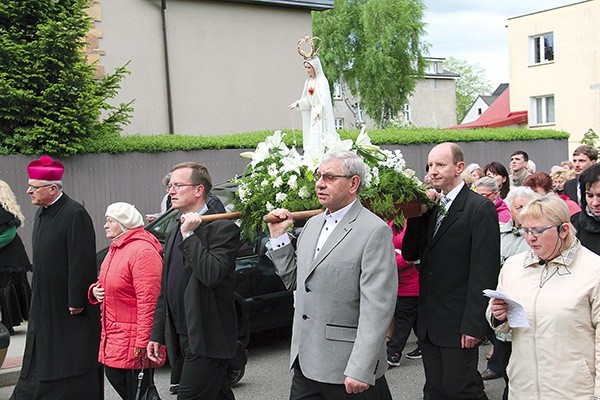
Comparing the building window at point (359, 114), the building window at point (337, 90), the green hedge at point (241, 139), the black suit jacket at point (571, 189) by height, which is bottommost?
the black suit jacket at point (571, 189)

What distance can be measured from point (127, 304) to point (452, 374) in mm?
2387

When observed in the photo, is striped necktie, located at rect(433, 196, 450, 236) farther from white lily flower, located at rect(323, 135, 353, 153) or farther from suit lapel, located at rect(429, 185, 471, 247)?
white lily flower, located at rect(323, 135, 353, 153)

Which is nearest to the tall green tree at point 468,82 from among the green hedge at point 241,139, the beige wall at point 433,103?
the beige wall at point 433,103

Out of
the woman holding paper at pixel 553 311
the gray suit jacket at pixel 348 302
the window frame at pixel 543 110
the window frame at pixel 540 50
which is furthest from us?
the window frame at pixel 543 110

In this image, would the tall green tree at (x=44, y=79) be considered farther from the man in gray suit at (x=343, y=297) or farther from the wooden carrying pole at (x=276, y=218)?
the man in gray suit at (x=343, y=297)

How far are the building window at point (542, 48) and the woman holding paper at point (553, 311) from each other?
37.1 metres

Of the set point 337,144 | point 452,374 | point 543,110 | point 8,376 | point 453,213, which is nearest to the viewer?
point 452,374

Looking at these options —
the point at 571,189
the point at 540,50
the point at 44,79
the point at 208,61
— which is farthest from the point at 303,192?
the point at 540,50

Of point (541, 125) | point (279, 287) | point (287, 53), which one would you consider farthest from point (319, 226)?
point (541, 125)

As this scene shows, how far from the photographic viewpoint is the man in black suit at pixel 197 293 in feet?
16.6

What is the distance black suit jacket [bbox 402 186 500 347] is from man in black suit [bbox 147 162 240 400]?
1356mm

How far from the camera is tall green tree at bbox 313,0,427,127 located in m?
46.6

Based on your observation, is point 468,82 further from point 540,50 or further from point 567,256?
point 567,256

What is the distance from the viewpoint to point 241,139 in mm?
14797
